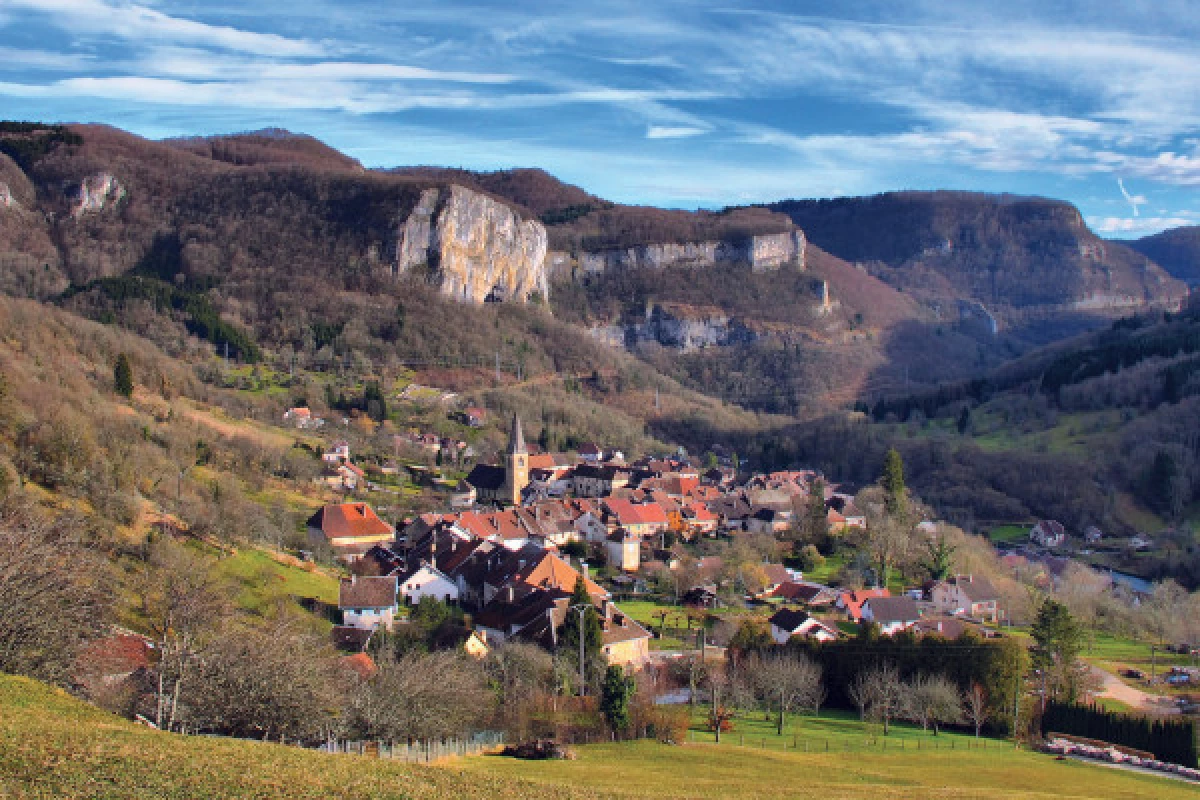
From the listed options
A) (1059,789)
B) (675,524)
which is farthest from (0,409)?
(675,524)

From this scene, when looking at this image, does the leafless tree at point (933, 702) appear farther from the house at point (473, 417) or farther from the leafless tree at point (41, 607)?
the house at point (473, 417)

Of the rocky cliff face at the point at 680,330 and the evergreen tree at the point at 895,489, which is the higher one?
the rocky cliff face at the point at 680,330

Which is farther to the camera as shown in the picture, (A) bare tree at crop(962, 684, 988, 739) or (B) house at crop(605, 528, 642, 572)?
(B) house at crop(605, 528, 642, 572)

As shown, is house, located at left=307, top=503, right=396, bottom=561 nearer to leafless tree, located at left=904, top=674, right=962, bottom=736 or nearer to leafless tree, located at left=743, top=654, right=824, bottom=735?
leafless tree, located at left=743, top=654, right=824, bottom=735

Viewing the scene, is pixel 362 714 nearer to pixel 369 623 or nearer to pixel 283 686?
pixel 283 686

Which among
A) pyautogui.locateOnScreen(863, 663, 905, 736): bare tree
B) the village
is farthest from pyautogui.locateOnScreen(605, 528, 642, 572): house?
pyautogui.locateOnScreen(863, 663, 905, 736): bare tree

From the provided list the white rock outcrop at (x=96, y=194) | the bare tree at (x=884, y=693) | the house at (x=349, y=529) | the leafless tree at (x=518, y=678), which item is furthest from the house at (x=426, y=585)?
the white rock outcrop at (x=96, y=194)
